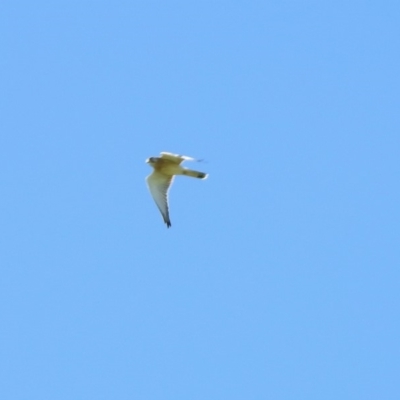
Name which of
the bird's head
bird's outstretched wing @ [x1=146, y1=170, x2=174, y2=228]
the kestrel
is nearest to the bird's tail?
the kestrel

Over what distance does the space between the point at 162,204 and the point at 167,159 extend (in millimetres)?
971

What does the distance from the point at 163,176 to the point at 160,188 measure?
25 cm

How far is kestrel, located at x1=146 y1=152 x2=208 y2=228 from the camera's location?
2343cm

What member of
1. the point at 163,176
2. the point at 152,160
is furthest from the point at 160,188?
the point at 152,160

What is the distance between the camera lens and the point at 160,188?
23.9m

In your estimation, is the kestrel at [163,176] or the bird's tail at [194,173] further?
the kestrel at [163,176]

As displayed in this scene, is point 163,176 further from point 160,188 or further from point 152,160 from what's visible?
point 152,160

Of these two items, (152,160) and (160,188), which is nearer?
(152,160)

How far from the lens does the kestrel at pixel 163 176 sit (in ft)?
76.9

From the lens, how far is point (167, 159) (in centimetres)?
2341

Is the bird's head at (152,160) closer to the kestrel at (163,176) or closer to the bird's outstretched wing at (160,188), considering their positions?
the kestrel at (163,176)

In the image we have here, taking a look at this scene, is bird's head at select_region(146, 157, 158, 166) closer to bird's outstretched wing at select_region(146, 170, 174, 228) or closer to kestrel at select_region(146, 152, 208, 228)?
kestrel at select_region(146, 152, 208, 228)

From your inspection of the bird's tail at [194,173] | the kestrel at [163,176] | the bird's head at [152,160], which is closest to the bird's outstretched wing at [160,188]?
the kestrel at [163,176]

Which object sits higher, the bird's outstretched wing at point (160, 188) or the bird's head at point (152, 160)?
the bird's head at point (152, 160)
